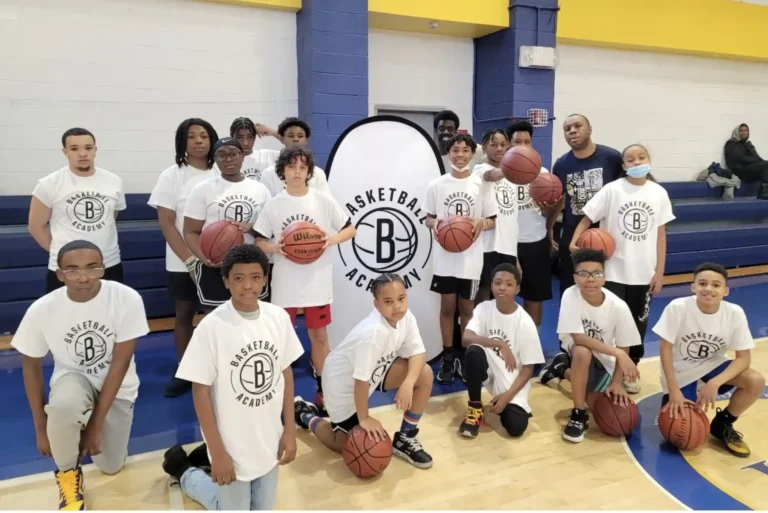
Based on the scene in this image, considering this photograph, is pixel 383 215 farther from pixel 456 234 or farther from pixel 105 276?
pixel 105 276

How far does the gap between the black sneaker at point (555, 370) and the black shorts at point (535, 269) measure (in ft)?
1.38

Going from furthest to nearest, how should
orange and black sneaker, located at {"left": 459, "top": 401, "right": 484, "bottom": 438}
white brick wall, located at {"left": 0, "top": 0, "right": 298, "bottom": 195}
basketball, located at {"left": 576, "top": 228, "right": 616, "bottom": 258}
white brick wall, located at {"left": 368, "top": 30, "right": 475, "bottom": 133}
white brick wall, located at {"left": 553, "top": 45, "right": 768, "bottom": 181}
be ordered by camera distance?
1. white brick wall, located at {"left": 553, "top": 45, "right": 768, "bottom": 181}
2. white brick wall, located at {"left": 368, "top": 30, "right": 475, "bottom": 133}
3. white brick wall, located at {"left": 0, "top": 0, "right": 298, "bottom": 195}
4. basketball, located at {"left": 576, "top": 228, "right": 616, "bottom": 258}
5. orange and black sneaker, located at {"left": 459, "top": 401, "right": 484, "bottom": 438}

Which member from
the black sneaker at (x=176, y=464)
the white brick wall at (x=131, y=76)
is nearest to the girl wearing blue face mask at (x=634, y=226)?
the black sneaker at (x=176, y=464)

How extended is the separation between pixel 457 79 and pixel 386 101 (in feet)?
3.40

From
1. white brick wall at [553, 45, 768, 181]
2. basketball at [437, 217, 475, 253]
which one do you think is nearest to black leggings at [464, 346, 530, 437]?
basketball at [437, 217, 475, 253]

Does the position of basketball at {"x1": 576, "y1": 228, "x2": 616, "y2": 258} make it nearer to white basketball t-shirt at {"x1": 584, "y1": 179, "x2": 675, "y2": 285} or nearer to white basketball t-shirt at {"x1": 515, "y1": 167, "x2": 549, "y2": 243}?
white basketball t-shirt at {"x1": 584, "y1": 179, "x2": 675, "y2": 285}

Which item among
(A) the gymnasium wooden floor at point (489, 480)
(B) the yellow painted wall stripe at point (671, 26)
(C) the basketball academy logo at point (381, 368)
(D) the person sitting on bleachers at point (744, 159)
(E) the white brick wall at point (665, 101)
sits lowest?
(A) the gymnasium wooden floor at point (489, 480)

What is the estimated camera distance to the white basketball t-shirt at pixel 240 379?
1.93m

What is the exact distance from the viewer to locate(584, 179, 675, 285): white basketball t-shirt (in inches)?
129

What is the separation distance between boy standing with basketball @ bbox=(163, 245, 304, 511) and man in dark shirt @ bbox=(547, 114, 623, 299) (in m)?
2.30

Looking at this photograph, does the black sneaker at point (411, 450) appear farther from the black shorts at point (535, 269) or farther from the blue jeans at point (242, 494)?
the black shorts at point (535, 269)

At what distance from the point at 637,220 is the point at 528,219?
0.75 meters

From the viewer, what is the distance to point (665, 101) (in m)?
8.08

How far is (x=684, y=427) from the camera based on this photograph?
8.77 feet
